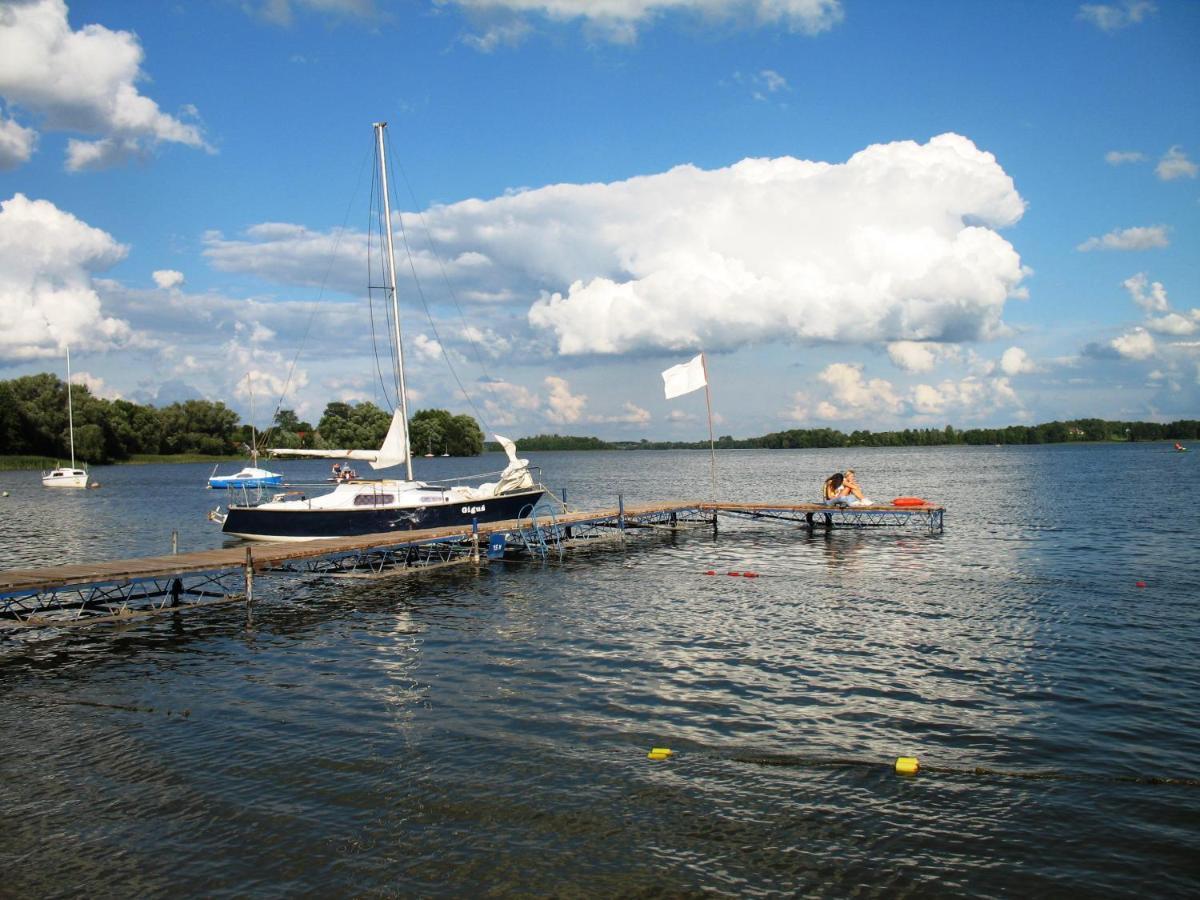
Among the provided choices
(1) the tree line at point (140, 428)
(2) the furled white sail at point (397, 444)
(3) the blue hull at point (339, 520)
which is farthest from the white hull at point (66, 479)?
(2) the furled white sail at point (397, 444)

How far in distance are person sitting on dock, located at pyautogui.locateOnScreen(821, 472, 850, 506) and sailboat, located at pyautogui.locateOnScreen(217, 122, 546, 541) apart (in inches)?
646

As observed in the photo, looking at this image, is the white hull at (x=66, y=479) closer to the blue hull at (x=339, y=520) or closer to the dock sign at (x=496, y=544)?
the blue hull at (x=339, y=520)

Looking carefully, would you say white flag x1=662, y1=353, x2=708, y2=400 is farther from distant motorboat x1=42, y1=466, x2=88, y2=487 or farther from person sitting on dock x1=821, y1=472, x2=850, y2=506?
distant motorboat x1=42, y1=466, x2=88, y2=487

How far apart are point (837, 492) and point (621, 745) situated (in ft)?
110

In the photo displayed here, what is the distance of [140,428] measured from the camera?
164m

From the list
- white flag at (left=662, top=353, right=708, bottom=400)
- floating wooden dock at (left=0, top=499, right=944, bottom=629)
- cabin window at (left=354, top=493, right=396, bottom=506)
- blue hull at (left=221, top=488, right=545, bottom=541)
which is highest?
white flag at (left=662, top=353, right=708, bottom=400)

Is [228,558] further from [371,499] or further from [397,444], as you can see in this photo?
[397,444]

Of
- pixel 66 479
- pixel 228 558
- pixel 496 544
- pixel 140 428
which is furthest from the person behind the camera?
pixel 140 428

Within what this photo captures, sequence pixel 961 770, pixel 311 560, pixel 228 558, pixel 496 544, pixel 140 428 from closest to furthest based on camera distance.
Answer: pixel 961 770 → pixel 228 558 → pixel 496 544 → pixel 311 560 → pixel 140 428

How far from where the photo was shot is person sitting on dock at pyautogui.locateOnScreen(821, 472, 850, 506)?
43469mm

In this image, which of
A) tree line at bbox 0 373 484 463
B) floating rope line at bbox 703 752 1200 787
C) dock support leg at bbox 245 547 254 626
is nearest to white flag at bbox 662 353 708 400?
dock support leg at bbox 245 547 254 626

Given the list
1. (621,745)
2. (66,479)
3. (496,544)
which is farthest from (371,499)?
(66,479)

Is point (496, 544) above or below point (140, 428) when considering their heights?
below

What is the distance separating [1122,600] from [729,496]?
4935 centimetres
